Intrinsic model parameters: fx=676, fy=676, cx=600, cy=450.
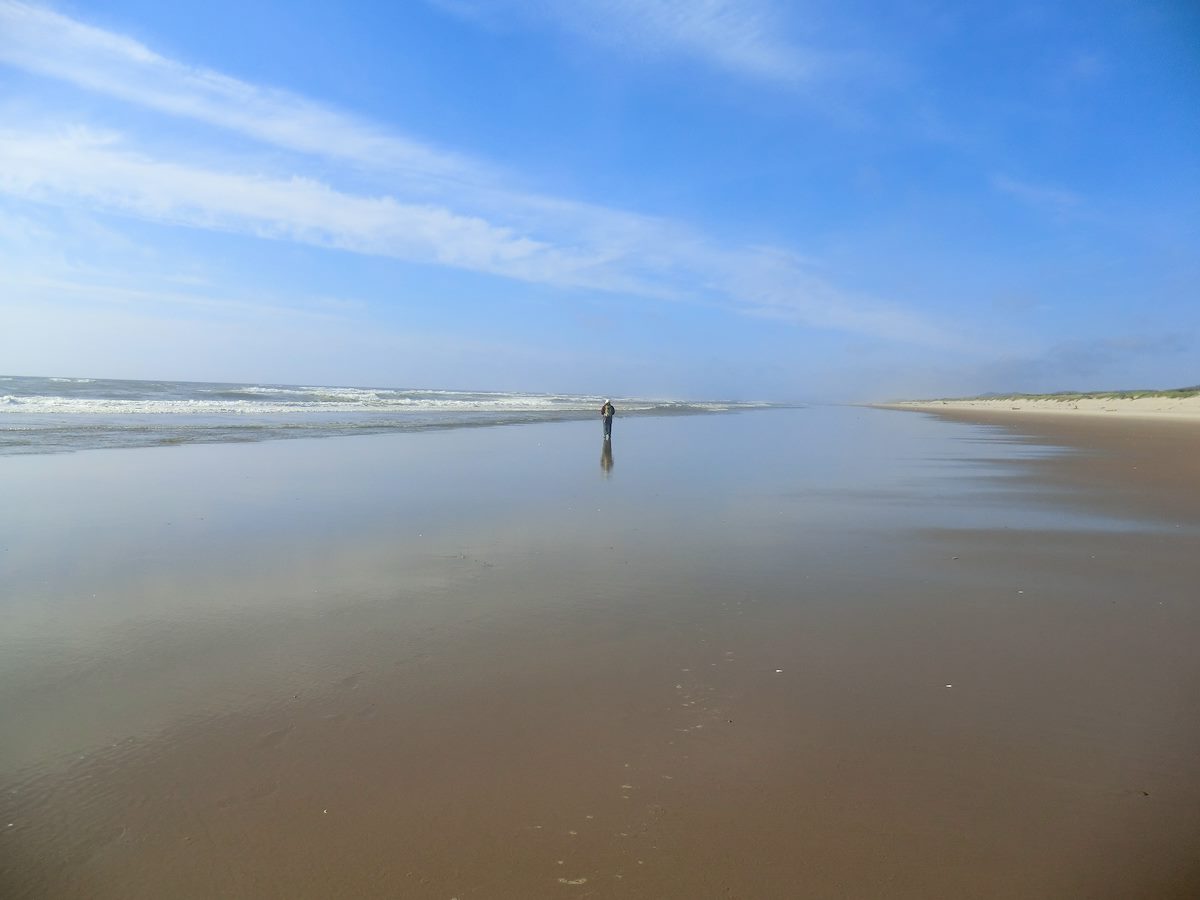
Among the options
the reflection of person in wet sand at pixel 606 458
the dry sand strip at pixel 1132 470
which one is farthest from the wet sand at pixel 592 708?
the reflection of person in wet sand at pixel 606 458

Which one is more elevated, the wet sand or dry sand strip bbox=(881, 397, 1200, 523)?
dry sand strip bbox=(881, 397, 1200, 523)

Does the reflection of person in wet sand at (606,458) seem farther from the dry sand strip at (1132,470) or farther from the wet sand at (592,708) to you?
the dry sand strip at (1132,470)

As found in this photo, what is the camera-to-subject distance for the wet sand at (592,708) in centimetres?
288

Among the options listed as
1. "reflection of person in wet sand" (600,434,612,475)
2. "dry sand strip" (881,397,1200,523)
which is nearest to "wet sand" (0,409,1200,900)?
"dry sand strip" (881,397,1200,523)

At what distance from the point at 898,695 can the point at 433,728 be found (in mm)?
2890

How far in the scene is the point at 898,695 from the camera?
4.31 m

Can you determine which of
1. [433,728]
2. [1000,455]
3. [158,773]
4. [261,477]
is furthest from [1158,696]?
[1000,455]

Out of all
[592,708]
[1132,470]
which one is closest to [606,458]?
[1132,470]

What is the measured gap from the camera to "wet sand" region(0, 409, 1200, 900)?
2.88 metres

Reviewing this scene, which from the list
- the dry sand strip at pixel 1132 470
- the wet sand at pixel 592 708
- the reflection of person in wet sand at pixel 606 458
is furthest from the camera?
the reflection of person in wet sand at pixel 606 458

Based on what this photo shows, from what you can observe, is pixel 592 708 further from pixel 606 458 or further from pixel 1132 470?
pixel 1132 470

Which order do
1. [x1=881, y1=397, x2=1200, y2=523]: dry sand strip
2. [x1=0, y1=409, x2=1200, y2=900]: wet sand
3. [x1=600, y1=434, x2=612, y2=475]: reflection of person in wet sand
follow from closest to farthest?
1. [x1=0, y1=409, x2=1200, y2=900]: wet sand
2. [x1=881, y1=397, x2=1200, y2=523]: dry sand strip
3. [x1=600, y1=434, x2=612, y2=475]: reflection of person in wet sand

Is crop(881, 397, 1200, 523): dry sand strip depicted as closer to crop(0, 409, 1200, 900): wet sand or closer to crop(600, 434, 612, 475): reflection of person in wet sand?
crop(0, 409, 1200, 900): wet sand

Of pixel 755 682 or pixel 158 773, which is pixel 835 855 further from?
pixel 158 773
